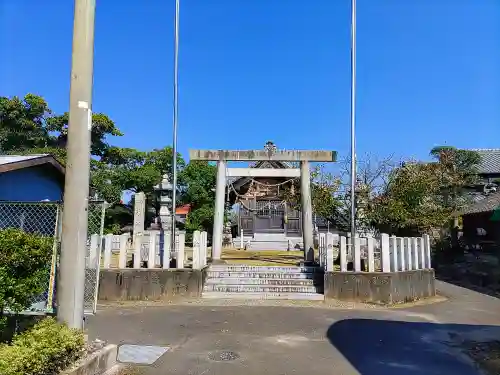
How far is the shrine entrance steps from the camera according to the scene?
11.3m

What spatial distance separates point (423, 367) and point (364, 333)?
186cm

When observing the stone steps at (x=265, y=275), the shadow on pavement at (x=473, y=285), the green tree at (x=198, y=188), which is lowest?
the shadow on pavement at (x=473, y=285)

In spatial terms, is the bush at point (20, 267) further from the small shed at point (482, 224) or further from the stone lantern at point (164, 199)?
the small shed at point (482, 224)

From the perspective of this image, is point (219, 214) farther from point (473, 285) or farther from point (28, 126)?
point (28, 126)

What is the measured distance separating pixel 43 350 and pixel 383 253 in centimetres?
908

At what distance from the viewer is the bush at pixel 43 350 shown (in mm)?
3576

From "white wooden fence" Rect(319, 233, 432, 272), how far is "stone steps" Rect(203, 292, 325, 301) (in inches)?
32.0

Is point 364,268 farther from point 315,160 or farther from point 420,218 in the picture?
point 420,218

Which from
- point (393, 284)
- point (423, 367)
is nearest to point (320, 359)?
point (423, 367)

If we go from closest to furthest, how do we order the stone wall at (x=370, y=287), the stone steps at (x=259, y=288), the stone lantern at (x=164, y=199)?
1. the stone wall at (x=370, y=287)
2. the stone steps at (x=259, y=288)
3. the stone lantern at (x=164, y=199)

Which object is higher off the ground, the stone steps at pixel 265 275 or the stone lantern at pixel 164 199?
the stone lantern at pixel 164 199

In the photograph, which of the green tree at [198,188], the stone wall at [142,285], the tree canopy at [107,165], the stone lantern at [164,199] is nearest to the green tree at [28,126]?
the tree canopy at [107,165]

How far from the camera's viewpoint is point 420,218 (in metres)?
18.8

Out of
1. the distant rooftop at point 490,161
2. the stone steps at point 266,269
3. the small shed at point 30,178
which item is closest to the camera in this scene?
the small shed at point 30,178
